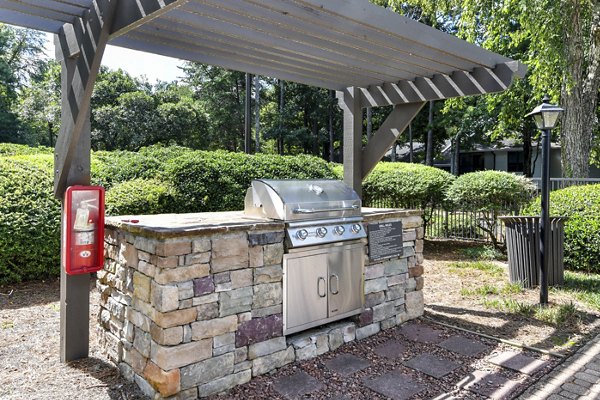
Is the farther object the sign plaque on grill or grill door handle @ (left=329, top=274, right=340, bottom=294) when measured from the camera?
the sign plaque on grill

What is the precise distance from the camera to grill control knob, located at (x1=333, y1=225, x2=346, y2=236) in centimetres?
313

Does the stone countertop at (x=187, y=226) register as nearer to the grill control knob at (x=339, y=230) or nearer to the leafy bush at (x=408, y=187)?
the grill control knob at (x=339, y=230)

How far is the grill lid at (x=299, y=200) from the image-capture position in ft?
9.56

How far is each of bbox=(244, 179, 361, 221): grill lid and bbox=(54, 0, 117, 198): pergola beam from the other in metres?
1.27

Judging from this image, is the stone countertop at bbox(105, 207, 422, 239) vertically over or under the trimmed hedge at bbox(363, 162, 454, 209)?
under

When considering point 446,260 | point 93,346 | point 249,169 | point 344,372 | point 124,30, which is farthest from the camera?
point 446,260

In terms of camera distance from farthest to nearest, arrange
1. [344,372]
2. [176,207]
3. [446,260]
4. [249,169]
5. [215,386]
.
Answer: [446,260]
[249,169]
[176,207]
[344,372]
[215,386]

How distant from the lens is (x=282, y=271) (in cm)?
285

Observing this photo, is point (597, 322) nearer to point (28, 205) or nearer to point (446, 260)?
point (446, 260)

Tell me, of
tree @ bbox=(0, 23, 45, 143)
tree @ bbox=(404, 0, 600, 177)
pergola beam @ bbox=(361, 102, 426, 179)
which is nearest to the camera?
pergola beam @ bbox=(361, 102, 426, 179)

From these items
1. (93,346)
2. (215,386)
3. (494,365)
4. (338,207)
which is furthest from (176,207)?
(494,365)

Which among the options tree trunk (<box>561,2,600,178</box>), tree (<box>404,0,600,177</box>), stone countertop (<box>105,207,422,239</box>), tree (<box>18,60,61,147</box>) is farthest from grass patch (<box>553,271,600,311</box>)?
tree (<box>18,60,61,147</box>)

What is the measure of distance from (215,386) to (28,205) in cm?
330

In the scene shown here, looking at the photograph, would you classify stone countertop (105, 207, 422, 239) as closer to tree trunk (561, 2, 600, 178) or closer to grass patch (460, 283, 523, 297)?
grass patch (460, 283, 523, 297)
